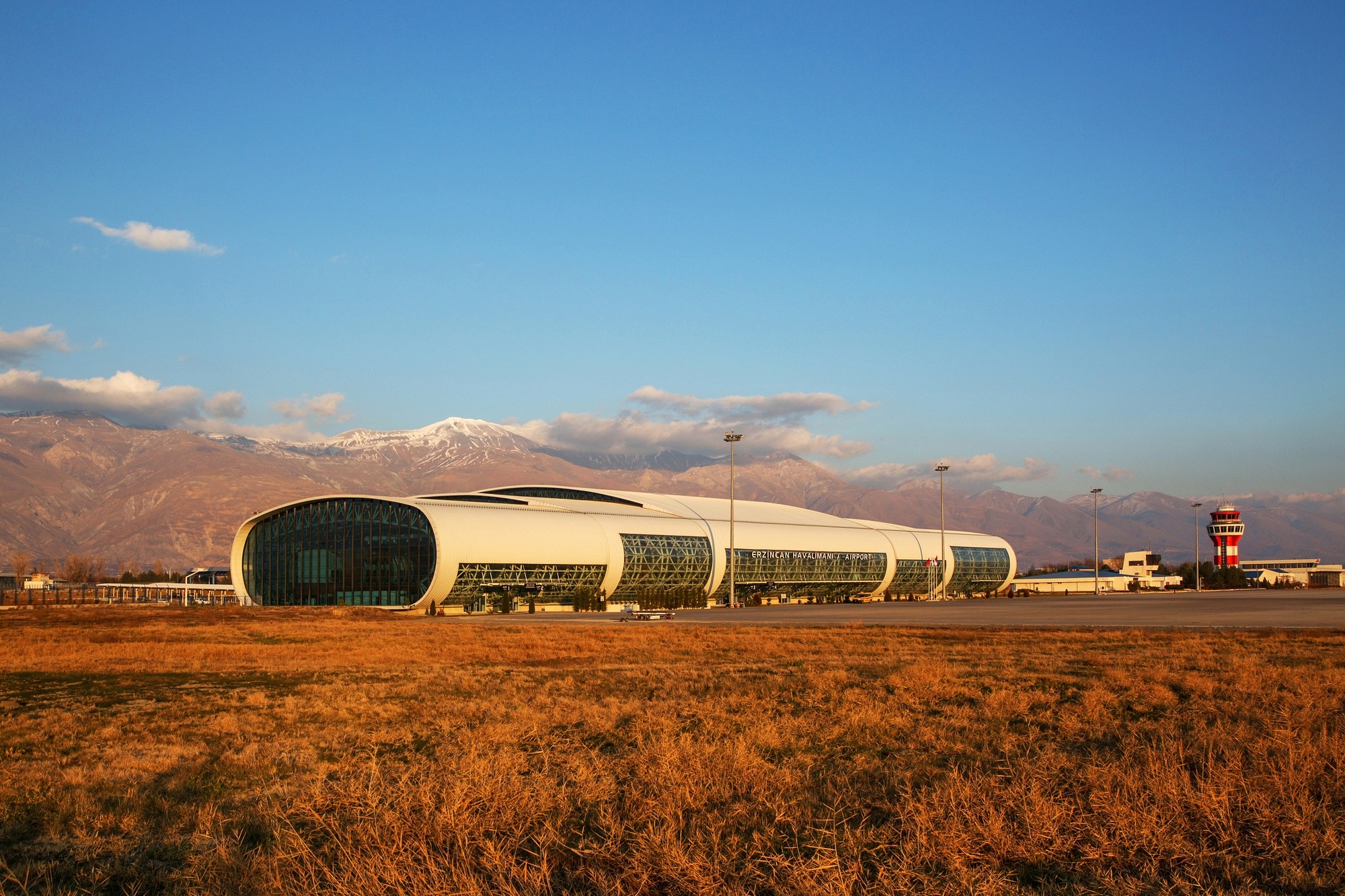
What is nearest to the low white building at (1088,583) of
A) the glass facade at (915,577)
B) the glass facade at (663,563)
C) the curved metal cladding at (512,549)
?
the glass facade at (915,577)

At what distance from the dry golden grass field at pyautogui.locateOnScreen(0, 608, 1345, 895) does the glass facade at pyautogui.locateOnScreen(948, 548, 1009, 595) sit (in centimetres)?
9654

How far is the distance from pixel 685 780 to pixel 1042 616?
49.6m

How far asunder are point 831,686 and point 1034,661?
8453 mm

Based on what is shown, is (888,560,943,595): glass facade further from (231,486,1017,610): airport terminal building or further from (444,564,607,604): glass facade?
(444,564,607,604): glass facade

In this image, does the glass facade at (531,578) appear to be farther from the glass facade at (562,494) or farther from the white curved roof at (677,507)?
the glass facade at (562,494)

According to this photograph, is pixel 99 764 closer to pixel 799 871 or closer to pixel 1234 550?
pixel 799 871

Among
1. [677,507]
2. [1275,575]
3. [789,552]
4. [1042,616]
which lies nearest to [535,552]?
[677,507]

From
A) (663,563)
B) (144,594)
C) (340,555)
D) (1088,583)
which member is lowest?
(144,594)

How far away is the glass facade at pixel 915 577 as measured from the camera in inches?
4360

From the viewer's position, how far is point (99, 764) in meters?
12.8

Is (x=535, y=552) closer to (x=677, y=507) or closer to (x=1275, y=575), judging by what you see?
(x=677, y=507)

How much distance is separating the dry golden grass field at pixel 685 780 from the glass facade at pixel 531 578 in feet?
157

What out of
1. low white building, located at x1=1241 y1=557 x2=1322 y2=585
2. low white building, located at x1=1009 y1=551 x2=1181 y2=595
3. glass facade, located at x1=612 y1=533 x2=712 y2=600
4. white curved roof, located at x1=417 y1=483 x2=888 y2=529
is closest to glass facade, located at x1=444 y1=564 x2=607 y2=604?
glass facade, located at x1=612 y1=533 x2=712 y2=600

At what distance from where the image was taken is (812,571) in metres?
100
